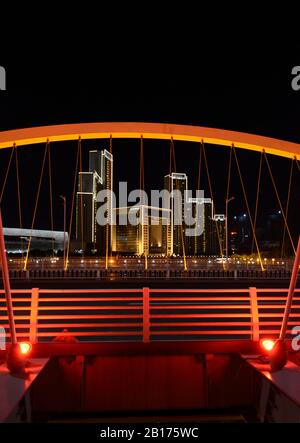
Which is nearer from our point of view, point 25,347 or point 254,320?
point 25,347

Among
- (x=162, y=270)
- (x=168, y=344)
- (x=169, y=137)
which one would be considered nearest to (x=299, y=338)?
(x=168, y=344)

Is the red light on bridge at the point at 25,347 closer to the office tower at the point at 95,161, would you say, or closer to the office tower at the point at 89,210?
the office tower at the point at 89,210

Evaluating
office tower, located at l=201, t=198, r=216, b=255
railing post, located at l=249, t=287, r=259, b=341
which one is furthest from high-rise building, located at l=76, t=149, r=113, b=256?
railing post, located at l=249, t=287, r=259, b=341

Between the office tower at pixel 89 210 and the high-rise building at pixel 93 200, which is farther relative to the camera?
the high-rise building at pixel 93 200

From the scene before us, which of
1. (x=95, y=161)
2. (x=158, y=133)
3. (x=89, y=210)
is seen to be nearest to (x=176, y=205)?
(x=89, y=210)

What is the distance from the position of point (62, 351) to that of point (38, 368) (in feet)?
1.96

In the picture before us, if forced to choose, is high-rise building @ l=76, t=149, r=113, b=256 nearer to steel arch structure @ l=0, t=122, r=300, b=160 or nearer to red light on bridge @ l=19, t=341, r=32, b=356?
steel arch structure @ l=0, t=122, r=300, b=160

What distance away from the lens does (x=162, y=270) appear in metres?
24.6

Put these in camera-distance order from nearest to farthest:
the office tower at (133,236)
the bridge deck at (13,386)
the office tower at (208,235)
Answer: the bridge deck at (13,386) < the office tower at (208,235) < the office tower at (133,236)

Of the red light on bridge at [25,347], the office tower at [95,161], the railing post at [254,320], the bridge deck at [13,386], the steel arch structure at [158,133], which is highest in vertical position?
the office tower at [95,161]

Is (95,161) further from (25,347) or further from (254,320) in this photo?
(25,347)

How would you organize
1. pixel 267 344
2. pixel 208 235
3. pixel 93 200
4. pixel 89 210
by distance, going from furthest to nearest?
pixel 208 235 < pixel 89 210 < pixel 93 200 < pixel 267 344

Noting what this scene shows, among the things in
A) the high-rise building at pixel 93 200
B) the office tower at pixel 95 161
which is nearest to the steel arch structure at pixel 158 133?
the high-rise building at pixel 93 200
